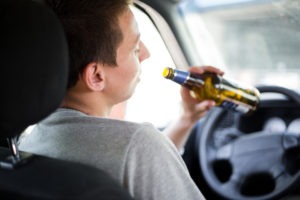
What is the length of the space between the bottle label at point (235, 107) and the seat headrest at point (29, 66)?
82 cm

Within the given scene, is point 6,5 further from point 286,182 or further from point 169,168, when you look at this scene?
point 286,182

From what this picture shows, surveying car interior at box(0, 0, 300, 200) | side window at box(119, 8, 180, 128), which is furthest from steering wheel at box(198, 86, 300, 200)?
side window at box(119, 8, 180, 128)

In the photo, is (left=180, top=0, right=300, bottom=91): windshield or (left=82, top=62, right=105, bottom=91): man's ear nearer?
(left=82, top=62, right=105, bottom=91): man's ear

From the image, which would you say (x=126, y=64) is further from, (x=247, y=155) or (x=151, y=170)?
(x=247, y=155)

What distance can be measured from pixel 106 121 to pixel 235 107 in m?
0.65

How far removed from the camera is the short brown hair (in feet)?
4.12

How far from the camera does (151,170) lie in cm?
114

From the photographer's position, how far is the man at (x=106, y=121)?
3.75 feet

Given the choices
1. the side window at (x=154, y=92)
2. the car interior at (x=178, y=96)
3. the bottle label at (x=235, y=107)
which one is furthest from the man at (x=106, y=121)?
the side window at (x=154, y=92)

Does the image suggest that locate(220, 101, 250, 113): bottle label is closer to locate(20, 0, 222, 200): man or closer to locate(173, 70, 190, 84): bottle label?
locate(173, 70, 190, 84): bottle label

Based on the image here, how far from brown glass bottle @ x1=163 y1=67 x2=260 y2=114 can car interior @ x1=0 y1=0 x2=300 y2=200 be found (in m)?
0.10

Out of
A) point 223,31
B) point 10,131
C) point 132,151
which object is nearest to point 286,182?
point 132,151

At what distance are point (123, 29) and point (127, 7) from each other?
0.06m

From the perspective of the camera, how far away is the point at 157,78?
235 centimetres
